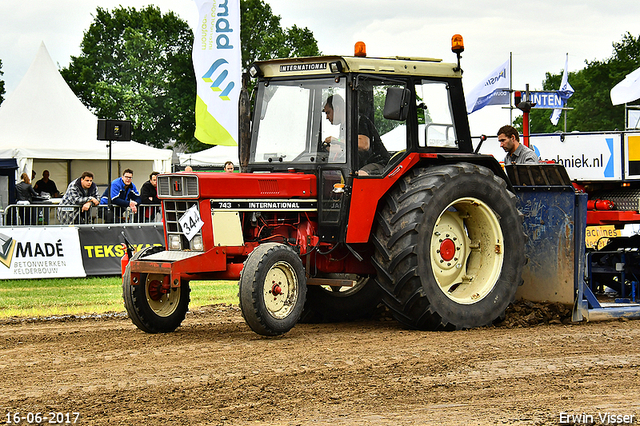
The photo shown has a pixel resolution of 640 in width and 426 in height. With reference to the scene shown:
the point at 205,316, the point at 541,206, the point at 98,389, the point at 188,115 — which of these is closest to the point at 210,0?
the point at 205,316

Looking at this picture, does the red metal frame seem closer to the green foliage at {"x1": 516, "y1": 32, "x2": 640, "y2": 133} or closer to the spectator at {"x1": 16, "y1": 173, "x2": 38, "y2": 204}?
the spectator at {"x1": 16, "y1": 173, "x2": 38, "y2": 204}

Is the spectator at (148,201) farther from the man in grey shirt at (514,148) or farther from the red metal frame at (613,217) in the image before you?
the red metal frame at (613,217)

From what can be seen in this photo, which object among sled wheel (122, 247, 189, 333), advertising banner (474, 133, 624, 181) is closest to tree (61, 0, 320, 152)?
advertising banner (474, 133, 624, 181)

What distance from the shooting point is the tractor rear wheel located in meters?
7.19

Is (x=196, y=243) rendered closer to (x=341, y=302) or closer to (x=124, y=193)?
(x=341, y=302)

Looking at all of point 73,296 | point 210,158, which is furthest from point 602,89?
point 73,296

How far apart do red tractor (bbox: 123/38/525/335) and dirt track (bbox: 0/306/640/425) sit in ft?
1.32

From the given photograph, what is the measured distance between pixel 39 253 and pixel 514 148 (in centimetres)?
793

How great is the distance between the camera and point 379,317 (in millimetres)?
8695

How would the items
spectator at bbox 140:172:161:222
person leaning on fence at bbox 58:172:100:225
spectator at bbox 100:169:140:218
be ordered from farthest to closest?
spectator at bbox 140:172:161:222 → spectator at bbox 100:169:140:218 → person leaning on fence at bbox 58:172:100:225

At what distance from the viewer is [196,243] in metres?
7.11

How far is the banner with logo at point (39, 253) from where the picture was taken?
1291cm

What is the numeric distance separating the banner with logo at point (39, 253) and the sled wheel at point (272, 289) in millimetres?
7418

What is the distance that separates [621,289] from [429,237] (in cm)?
333
